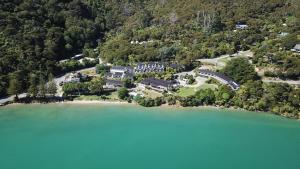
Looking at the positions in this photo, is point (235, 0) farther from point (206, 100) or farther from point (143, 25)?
point (206, 100)

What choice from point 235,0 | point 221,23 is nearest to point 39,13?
point 221,23

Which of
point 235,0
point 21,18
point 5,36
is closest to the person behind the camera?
point 5,36

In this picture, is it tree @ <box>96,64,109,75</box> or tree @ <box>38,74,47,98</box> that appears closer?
tree @ <box>38,74,47,98</box>

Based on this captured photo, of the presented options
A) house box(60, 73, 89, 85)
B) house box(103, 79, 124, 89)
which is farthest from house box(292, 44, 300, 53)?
house box(60, 73, 89, 85)

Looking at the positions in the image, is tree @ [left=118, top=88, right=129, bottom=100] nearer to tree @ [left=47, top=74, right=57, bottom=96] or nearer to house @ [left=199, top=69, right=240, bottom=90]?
tree @ [left=47, top=74, right=57, bottom=96]

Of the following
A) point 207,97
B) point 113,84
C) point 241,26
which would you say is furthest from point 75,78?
point 241,26

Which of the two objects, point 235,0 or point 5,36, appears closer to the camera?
point 5,36

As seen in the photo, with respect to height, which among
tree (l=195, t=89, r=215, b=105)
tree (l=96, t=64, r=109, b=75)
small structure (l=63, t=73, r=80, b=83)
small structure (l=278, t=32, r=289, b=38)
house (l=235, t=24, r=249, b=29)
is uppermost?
house (l=235, t=24, r=249, b=29)
